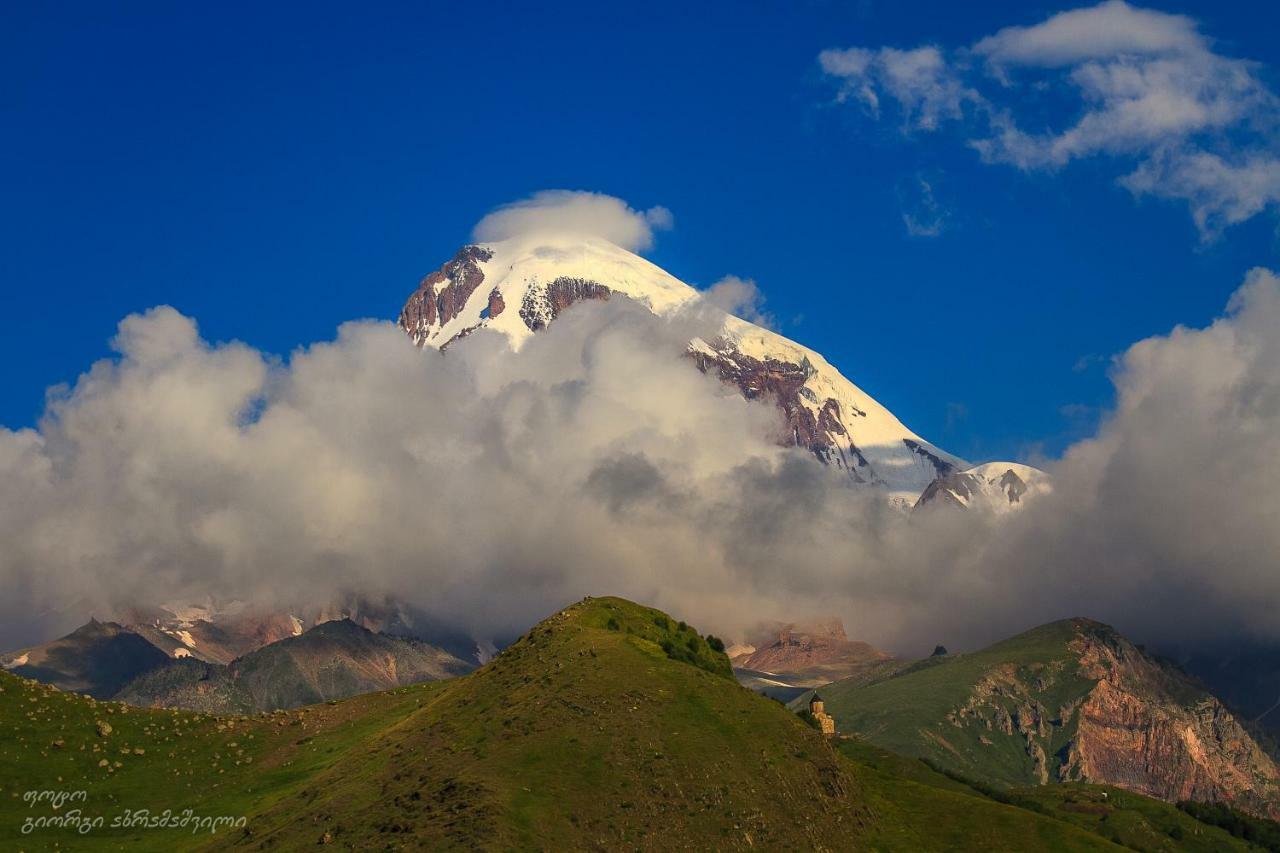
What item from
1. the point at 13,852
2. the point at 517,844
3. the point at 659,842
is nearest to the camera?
the point at 517,844

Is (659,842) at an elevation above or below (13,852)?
below

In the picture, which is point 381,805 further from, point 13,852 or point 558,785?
point 13,852

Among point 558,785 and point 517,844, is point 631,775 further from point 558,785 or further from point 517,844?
point 517,844

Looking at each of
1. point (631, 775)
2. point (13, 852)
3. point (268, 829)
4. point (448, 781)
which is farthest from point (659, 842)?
point (13, 852)

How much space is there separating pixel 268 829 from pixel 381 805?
18.2 m

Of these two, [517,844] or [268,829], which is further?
[268,829]

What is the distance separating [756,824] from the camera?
197375 millimetres

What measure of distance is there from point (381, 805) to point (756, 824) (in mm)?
46019

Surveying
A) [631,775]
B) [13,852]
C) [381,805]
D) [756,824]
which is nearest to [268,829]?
[381,805]

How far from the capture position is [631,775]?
19612cm

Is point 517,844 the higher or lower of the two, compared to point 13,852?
lower

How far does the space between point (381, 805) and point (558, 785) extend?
69.6 ft

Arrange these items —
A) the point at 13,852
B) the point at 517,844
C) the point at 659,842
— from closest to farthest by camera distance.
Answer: the point at 517,844, the point at 659,842, the point at 13,852

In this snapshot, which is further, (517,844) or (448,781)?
(448,781)
